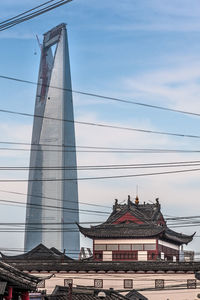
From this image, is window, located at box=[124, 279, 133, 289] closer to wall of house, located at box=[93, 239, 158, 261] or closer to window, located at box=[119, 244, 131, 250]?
wall of house, located at box=[93, 239, 158, 261]

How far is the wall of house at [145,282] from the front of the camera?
59.8m

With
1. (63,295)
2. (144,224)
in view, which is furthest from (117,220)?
(63,295)

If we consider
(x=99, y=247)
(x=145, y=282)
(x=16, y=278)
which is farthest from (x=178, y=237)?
(x=16, y=278)

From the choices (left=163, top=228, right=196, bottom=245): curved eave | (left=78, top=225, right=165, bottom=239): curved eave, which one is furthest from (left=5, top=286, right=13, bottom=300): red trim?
(left=163, top=228, right=196, bottom=245): curved eave

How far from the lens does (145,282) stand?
61.1 m

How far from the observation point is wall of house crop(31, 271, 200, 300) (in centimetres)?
5978

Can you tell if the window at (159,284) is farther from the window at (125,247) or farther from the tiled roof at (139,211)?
the tiled roof at (139,211)

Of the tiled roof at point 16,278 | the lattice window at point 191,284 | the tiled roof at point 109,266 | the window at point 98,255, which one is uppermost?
the window at point 98,255

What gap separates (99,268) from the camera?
62438 millimetres

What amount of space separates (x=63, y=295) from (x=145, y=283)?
19.0 meters

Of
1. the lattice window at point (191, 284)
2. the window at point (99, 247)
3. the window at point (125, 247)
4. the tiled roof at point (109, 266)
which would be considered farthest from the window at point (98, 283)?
the window at point (125, 247)

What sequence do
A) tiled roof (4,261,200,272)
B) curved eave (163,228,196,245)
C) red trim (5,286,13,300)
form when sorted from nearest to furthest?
red trim (5,286,13,300), tiled roof (4,261,200,272), curved eave (163,228,196,245)

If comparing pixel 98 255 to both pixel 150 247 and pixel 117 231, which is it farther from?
pixel 150 247

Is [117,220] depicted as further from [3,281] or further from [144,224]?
[3,281]
